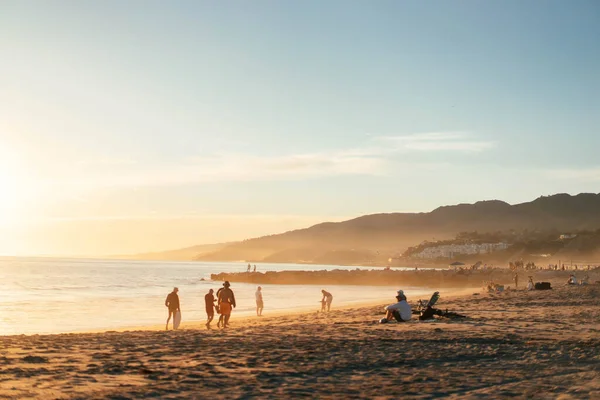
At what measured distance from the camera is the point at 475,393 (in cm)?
823

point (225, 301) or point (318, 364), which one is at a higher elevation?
point (225, 301)

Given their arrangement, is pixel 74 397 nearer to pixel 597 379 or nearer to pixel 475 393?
pixel 475 393

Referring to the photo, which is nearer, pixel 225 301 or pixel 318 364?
pixel 318 364

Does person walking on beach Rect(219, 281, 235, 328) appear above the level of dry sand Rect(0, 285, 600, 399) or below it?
above

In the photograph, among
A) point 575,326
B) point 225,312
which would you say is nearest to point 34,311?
point 225,312

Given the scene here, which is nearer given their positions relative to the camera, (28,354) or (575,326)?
(28,354)

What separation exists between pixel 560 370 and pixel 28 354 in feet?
32.5

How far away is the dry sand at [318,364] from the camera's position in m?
8.41

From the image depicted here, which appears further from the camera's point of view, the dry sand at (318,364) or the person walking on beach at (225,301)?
the person walking on beach at (225,301)

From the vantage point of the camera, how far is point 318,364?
10.6m

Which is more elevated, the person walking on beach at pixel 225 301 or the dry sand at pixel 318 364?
the person walking on beach at pixel 225 301

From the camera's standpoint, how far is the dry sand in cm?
841

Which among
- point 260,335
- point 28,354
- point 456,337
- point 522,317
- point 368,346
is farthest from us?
point 522,317

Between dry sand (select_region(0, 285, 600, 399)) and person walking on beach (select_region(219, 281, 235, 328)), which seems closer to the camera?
dry sand (select_region(0, 285, 600, 399))
